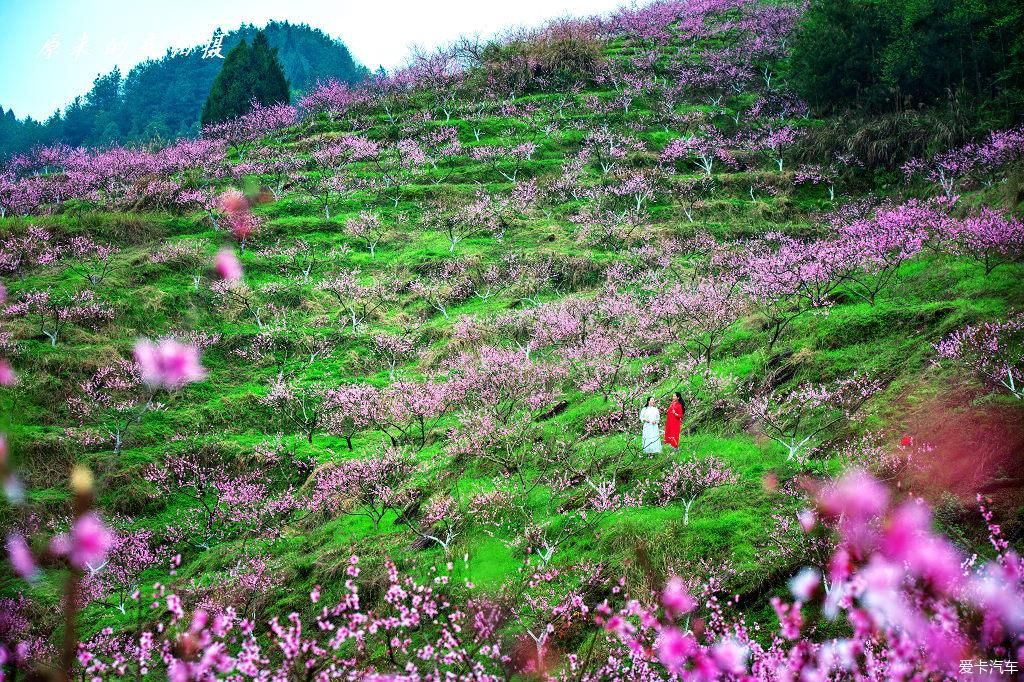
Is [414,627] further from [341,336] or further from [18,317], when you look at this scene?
[18,317]

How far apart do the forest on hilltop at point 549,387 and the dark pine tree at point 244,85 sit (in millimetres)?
18539

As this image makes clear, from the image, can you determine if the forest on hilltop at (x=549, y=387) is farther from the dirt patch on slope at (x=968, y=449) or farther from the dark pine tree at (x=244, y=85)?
the dark pine tree at (x=244, y=85)

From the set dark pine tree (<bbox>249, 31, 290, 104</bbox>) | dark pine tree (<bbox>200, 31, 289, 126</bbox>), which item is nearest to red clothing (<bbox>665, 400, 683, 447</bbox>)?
dark pine tree (<bbox>200, 31, 289, 126</bbox>)

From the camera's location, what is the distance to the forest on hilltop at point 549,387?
9.56 m

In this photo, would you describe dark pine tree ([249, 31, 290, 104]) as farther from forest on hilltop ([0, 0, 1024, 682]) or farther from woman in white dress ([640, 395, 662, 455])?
woman in white dress ([640, 395, 662, 455])

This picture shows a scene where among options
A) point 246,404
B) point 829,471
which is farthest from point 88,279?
point 829,471

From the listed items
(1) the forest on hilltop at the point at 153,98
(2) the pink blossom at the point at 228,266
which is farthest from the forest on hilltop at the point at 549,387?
(1) the forest on hilltop at the point at 153,98

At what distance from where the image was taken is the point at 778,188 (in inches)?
1399

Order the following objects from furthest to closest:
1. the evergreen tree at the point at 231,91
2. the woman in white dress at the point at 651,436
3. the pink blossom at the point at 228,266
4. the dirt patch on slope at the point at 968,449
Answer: the evergreen tree at the point at 231,91, the pink blossom at the point at 228,266, the woman in white dress at the point at 651,436, the dirt patch on slope at the point at 968,449

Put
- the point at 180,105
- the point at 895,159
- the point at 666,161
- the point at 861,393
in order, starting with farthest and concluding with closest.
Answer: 1. the point at 180,105
2. the point at 666,161
3. the point at 895,159
4. the point at 861,393

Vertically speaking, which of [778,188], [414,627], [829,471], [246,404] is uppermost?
[778,188]

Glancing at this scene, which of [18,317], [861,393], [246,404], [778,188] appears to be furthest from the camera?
[778,188]

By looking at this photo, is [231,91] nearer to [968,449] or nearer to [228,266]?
[228,266]

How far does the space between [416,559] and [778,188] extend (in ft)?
99.7
